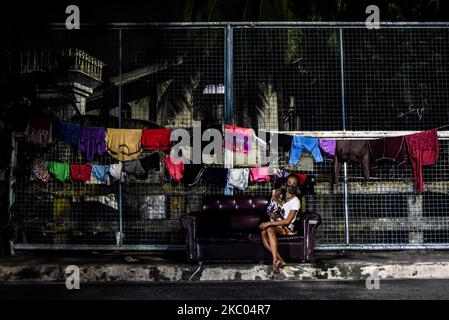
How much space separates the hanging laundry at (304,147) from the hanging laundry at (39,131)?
12.3 ft

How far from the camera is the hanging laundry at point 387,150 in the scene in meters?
9.09

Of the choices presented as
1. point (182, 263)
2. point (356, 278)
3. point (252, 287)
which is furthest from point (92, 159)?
point (356, 278)

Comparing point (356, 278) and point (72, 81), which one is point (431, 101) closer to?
point (356, 278)

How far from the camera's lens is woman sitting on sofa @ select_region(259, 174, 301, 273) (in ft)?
25.8

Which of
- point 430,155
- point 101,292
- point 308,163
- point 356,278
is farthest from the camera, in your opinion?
point 308,163

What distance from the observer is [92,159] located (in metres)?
9.36

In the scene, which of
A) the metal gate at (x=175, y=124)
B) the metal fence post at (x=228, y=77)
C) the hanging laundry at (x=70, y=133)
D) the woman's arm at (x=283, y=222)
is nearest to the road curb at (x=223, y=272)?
the woman's arm at (x=283, y=222)

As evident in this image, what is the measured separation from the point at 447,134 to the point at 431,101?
130 cm

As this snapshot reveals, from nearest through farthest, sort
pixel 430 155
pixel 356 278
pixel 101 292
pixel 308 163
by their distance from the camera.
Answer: pixel 101 292 → pixel 356 278 → pixel 430 155 → pixel 308 163

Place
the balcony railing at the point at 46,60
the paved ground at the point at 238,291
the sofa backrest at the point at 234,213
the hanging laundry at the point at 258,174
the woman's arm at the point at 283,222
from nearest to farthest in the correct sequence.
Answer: the paved ground at the point at 238,291 → the woman's arm at the point at 283,222 → the sofa backrest at the point at 234,213 → the hanging laundry at the point at 258,174 → the balcony railing at the point at 46,60

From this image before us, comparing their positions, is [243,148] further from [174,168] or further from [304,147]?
[174,168]

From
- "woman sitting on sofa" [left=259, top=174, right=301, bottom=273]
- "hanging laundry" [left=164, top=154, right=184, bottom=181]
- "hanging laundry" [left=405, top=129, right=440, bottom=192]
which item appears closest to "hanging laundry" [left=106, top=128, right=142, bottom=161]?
"hanging laundry" [left=164, top=154, right=184, bottom=181]

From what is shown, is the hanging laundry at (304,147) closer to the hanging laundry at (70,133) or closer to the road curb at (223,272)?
the road curb at (223,272)

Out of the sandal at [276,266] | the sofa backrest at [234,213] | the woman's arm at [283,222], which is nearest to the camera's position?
the sandal at [276,266]
